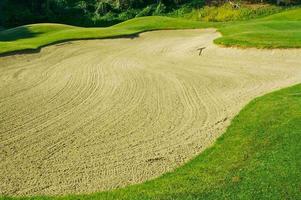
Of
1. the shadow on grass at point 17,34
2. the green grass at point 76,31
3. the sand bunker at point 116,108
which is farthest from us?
the shadow on grass at point 17,34

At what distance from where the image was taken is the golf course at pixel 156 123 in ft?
35.4

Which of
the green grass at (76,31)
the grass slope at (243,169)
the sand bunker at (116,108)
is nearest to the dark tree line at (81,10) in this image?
the green grass at (76,31)

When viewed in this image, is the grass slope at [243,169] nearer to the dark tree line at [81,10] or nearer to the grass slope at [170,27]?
the grass slope at [170,27]

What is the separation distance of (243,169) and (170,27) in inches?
1289

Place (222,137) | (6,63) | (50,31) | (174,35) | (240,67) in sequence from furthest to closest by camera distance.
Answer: (50,31) < (174,35) < (6,63) < (240,67) < (222,137)

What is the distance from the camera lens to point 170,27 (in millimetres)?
42656

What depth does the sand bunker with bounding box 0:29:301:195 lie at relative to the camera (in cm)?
1198

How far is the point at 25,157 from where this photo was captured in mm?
12781

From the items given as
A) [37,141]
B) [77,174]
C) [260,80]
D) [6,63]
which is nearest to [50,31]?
[6,63]

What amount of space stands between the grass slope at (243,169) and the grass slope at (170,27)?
1477 cm

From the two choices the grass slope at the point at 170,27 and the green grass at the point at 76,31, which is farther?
the green grass at the point at 76,31

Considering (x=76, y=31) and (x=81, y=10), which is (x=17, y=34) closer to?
(x=76, y=31)

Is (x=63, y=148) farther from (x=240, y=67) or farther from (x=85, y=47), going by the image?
(x=85, y=47)

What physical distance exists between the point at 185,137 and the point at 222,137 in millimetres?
1155
